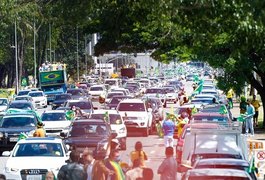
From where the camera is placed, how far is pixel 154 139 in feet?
130

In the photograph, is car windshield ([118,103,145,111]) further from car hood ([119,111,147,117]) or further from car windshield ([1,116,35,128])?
car windshield ([1,116,35,128])

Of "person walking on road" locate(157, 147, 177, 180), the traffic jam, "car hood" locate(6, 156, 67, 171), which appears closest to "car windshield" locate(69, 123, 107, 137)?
the traffic jam

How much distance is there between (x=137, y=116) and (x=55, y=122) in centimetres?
459

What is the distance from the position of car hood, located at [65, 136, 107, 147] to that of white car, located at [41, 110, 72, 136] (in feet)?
24.2

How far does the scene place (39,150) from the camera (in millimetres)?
23547

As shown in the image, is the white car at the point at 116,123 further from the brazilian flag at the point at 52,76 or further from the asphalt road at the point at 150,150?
the brazilian flag at the point at 52,76

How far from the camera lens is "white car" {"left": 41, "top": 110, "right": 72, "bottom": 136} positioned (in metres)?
37.4

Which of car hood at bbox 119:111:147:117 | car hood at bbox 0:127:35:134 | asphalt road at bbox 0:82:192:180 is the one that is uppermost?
car hood at bbox 119:111:147:117

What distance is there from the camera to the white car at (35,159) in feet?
72.7

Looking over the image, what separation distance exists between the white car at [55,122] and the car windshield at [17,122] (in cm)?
269

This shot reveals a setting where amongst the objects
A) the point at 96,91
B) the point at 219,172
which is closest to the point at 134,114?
the point at 219,172

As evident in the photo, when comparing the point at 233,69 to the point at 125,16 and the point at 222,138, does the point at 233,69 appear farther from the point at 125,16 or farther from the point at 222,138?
the point at 222,138

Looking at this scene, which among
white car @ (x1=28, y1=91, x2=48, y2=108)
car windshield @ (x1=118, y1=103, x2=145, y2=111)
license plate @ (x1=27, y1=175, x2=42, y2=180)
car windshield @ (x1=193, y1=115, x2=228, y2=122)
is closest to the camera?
license plate @ (x1=27, y1=175, x2=42, y2=180)

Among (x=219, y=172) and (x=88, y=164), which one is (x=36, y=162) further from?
(x=219, y=172)
